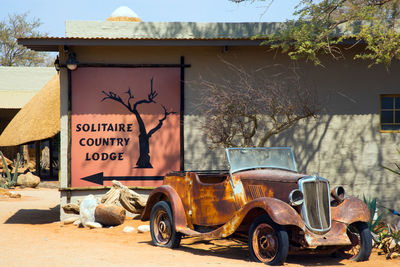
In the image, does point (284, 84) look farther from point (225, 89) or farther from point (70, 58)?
point (70, 58)

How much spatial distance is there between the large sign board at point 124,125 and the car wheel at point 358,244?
17.4 feet

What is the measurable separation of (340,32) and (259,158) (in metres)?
5.54

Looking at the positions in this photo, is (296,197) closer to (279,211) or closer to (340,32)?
(279,211)

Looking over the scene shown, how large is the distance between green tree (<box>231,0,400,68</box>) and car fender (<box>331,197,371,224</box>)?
3815 millimetres

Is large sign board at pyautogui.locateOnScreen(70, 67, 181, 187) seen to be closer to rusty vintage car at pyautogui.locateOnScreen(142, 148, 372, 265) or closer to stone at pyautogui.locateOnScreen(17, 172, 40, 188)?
rusty vintage car at pyautogui.locateOnScreen(142, 148, 372, 265)

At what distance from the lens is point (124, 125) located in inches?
488

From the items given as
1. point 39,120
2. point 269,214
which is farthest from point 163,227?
point 39,120

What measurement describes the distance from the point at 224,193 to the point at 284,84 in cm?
499

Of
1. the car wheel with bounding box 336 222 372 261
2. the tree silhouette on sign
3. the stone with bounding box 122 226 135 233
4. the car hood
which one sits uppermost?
the tree silhouette on sign

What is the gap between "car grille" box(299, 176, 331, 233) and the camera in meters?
7.24

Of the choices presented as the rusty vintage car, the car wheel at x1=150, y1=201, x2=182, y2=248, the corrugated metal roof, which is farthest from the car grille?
the corrugated metal roof

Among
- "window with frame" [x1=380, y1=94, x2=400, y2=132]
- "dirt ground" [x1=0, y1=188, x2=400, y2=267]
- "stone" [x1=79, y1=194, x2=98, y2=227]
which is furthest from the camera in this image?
"window with frame" [x1=380, y1=94, x2=400, y2=132]

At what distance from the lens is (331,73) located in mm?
12602

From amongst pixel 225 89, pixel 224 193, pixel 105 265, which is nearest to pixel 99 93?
pixel 225 89
